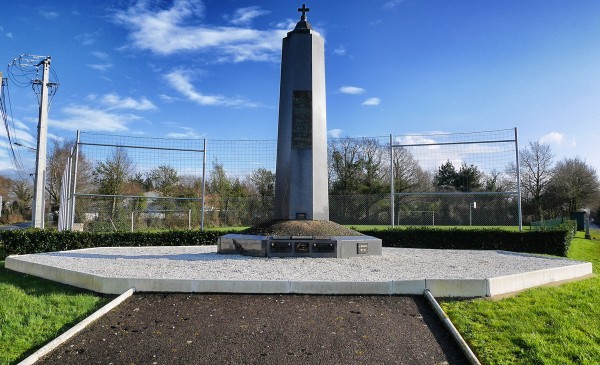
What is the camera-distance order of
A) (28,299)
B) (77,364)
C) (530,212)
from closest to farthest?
(77,364), (28,299), (530,212)

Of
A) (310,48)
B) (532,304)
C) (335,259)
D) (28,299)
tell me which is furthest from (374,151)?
(28,299)

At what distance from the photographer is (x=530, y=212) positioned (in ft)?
105

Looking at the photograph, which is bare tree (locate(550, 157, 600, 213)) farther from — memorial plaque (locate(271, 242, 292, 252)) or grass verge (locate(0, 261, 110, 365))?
grass verge (locate(0, 261, 110, 365))

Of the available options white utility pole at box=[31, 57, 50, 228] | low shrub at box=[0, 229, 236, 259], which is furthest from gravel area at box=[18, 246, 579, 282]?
white utility pole at box=[31, 57, 50, 228]

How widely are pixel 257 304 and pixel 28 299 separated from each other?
3.37m

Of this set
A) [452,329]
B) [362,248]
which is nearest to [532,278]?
[452,329]

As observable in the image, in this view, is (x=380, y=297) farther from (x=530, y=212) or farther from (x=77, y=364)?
(x=530, y=212)

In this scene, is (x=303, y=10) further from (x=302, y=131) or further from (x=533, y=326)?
(x=533, y=326)

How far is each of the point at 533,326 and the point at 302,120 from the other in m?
6.72

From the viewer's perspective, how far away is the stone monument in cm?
955

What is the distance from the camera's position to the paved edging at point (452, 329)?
13.2ft

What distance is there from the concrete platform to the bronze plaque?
2.99 meters

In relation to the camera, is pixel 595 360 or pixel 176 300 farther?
pixel 176 300

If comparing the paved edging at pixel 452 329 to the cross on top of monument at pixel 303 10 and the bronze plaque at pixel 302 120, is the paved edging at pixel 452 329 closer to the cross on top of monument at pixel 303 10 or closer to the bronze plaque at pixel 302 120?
the bronze plaque at pixel 302 120
